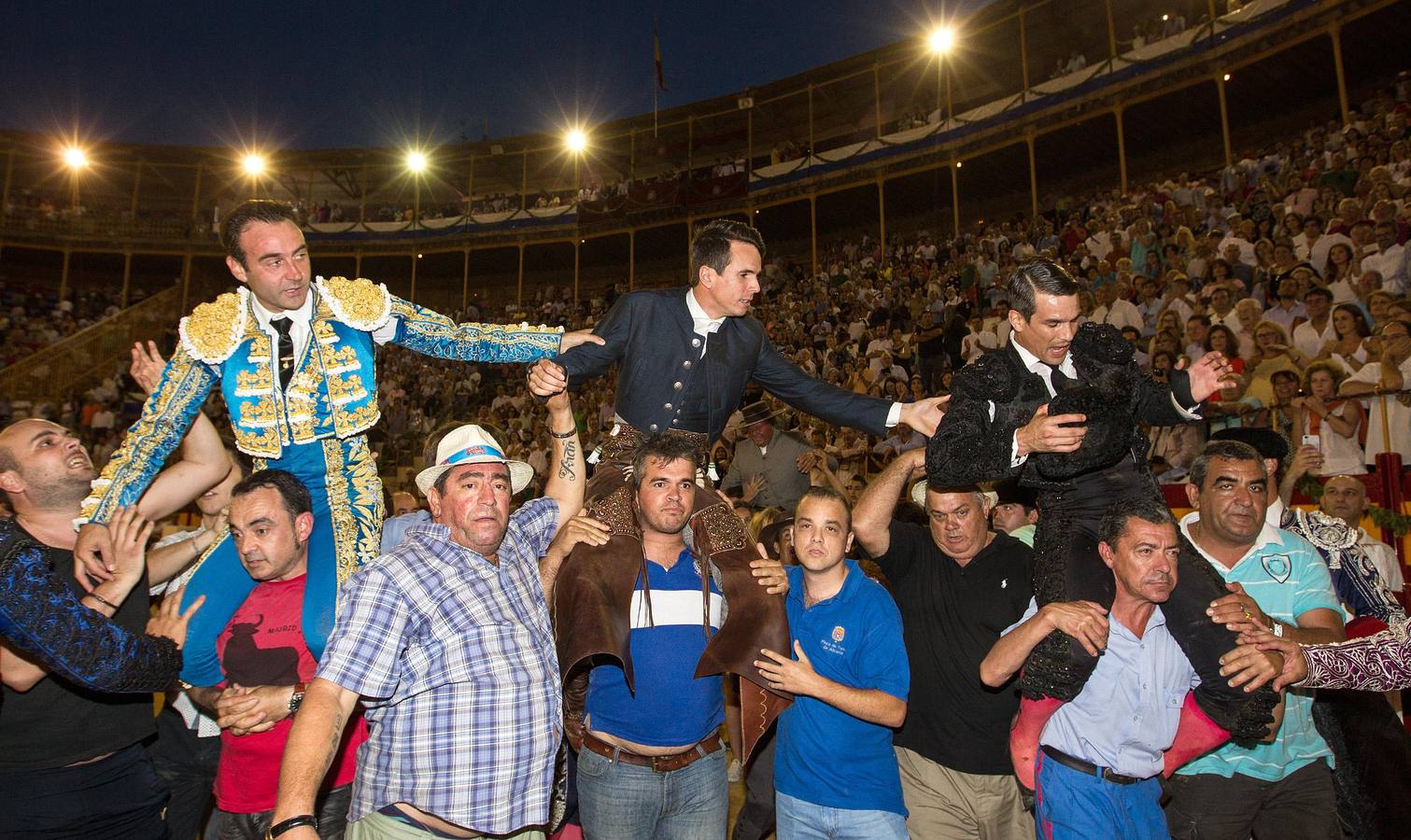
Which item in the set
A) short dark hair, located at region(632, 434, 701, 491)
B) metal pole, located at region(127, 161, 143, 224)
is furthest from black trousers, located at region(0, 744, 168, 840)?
metal pole, located at region(127, 161, 143, 224)

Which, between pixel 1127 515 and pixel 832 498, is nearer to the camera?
pixel 1127 515

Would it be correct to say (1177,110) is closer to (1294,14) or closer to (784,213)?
(1294,14)

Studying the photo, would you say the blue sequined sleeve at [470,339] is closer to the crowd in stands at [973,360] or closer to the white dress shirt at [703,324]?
the crowd in stands at [973,360]

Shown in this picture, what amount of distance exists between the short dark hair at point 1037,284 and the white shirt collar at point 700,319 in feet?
4.03

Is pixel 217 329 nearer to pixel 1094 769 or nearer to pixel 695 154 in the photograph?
pixel 1094 769

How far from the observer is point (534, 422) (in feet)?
58.1

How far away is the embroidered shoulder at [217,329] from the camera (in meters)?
3.18

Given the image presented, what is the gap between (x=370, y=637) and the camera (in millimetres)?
2564

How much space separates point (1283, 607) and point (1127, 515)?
132 cm

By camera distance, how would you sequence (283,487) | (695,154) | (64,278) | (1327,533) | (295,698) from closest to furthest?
1. (295,698)
2. (283,487)
3. (1327,533)
4. (64,278)
5. (695,154)

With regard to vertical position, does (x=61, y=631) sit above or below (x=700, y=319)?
below

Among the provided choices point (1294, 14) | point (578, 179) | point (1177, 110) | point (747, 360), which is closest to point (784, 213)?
point (578, 179)

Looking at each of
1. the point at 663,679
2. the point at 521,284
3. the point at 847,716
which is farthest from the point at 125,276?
the point at 847,716

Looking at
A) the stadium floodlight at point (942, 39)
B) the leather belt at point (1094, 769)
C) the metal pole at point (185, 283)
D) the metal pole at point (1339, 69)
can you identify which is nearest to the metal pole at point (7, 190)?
the metal pole at point (185, 283)
